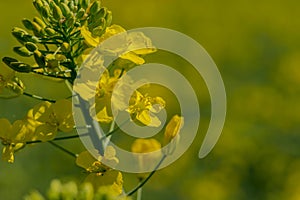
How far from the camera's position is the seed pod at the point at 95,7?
2.20 metres

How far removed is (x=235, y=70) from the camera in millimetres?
6543

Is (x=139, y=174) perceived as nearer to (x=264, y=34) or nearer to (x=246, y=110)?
(x=246, y=110)

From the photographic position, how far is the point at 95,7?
Answer: 2.20 metres

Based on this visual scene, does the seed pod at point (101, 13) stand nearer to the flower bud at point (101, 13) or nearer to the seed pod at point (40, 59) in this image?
the flower bud at point (101, 13)

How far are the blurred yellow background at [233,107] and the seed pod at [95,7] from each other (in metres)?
2.41

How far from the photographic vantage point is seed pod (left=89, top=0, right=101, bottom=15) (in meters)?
2.20

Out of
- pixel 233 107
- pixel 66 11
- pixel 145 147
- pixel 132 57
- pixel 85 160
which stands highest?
pixel 66 11

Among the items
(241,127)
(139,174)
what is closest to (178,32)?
(241,127)

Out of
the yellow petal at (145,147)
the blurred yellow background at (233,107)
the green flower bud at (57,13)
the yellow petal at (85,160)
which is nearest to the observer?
the yellow petal at (85,160)

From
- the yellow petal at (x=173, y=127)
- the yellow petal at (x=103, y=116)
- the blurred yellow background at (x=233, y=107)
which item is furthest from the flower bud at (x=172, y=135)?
the blurred yellow background at (x=233, y=107)

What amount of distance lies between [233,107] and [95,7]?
365cm

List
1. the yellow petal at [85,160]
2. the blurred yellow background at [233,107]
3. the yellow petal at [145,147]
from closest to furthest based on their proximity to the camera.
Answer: the yellow petal at [85,160] → the yellow petal at [145,147] → the blurred yellow background at [233,107]

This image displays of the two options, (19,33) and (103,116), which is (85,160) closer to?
(103,116)

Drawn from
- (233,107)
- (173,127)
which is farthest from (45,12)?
(233,107)
